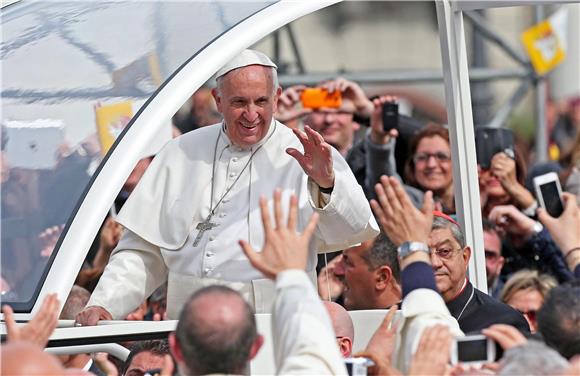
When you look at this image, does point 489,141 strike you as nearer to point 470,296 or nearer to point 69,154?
point 470,296

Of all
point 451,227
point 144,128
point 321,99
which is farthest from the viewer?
point 321,99

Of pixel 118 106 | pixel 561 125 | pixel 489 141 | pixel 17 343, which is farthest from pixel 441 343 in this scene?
pixel 561 125

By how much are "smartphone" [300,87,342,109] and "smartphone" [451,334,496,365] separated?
154 inches

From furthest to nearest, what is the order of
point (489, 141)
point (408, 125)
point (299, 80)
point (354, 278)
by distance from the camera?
point (299, 80)
point (408, 125)
point (489, 141)
point (354, 278)

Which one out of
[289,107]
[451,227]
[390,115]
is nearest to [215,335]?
[451,227]

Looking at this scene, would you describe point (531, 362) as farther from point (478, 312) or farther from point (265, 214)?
point (478, 312)

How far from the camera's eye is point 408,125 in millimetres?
8312

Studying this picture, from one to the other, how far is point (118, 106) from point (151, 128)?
31cm

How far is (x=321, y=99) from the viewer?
7.80 m

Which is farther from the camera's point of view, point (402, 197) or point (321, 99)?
point (321, 99)

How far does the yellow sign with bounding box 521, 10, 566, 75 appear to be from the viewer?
397 inches

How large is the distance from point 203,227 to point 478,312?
118 cm

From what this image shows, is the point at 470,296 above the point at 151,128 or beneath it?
beneath

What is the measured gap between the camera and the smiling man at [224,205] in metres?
5.19
